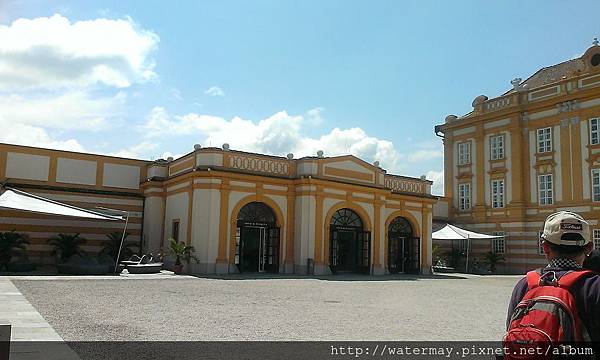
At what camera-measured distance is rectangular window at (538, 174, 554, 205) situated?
32.0 metres

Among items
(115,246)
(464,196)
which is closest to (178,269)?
(115,246)

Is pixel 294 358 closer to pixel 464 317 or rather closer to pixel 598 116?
pixel 464 317

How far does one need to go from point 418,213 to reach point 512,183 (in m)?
8.49

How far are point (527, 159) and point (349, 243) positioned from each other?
1441cm

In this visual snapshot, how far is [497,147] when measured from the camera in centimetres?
3453

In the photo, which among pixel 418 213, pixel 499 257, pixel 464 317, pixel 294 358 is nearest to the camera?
pixel 294 358

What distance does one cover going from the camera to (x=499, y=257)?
1294 inches

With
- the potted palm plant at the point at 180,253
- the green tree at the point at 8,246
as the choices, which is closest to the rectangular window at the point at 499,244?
the potted palm plant at the point at 180,253

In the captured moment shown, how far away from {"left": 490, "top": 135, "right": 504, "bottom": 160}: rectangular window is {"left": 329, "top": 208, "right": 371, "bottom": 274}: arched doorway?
13.5m

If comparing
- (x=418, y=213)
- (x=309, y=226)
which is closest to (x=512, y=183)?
(x=418, y=213)

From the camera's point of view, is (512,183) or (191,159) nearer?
(191,159)

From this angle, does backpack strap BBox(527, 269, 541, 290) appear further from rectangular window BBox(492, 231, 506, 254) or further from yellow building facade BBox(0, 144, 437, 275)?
rectangular window BBox(492, 231, 506, 254)

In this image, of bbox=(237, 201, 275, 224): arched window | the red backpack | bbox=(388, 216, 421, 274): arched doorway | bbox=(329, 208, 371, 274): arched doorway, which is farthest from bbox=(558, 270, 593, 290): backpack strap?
bbox=(388, 216, 421, 274): arched doorway

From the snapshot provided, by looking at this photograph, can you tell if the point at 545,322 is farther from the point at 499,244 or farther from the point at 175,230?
the point at 499,244
